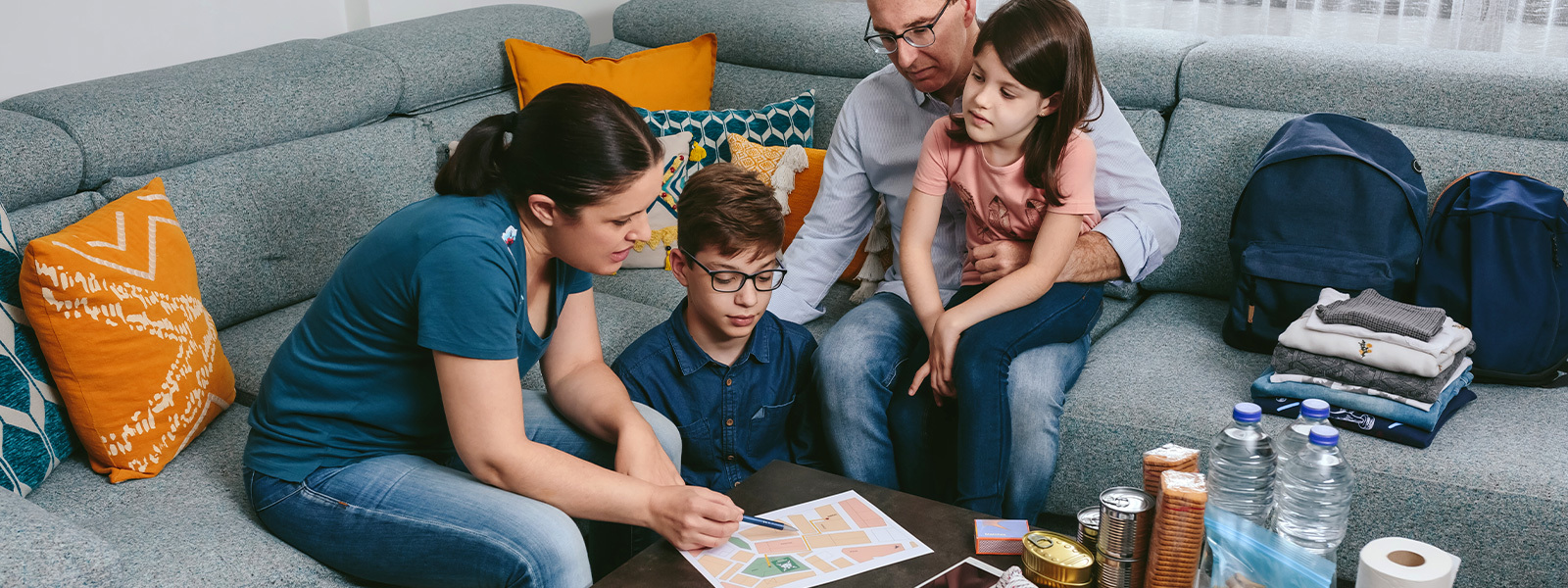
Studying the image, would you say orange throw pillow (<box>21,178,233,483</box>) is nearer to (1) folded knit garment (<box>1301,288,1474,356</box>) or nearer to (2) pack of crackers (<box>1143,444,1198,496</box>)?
(2) pack of crackers (<box>1143,444,1198,496</box>)

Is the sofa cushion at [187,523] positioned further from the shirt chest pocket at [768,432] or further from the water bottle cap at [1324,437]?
the water bottle cap at [1324,437]

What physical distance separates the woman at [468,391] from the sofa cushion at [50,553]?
241mm

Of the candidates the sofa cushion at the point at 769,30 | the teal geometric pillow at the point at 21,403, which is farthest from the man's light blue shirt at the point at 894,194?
the teal geometric pillow at the point at 21,403

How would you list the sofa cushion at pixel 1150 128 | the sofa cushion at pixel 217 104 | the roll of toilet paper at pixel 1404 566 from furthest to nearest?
1. the sofa cushion at pixel 1150 128
2. the sofa cushion at pixel 217 104
3. the roll of toilet paper at pixel 1404 566

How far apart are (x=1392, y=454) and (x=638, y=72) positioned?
183 centimetres

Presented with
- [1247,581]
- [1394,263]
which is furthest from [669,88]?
[1247,581]

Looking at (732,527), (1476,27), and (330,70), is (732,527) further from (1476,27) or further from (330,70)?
(1476,27)

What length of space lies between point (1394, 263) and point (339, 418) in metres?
1.67

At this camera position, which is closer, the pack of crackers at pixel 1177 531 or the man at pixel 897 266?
the pack of crackers at pixel 1177 531

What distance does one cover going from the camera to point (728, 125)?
2.50m

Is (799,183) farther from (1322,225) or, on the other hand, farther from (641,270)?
(1322,225)

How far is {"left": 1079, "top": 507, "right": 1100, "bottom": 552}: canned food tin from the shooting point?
1145mm

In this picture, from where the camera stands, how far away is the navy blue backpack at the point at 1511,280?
1.70 m

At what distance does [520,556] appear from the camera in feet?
4.06
